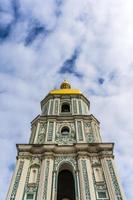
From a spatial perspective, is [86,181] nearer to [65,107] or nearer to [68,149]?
[68,149]

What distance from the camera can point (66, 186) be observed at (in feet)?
54.3

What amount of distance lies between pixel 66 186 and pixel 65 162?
1619 mm

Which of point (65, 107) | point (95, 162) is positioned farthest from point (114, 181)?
point (65, 107)

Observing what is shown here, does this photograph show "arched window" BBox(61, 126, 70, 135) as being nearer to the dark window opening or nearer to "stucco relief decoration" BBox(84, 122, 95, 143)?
"stucco relief decoration" BBox(84, 122, 95, 143)

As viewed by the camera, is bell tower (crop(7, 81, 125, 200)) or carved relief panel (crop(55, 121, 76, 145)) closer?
bell tower (crop(7, 81, 125, 200))

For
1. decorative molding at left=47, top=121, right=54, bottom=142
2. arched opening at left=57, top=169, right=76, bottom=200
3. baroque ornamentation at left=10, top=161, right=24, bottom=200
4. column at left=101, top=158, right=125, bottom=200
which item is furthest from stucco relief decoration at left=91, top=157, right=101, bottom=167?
baroque ornamentation at left=10, top=161, right=24, bottom=200

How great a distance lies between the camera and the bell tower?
13.8 metres

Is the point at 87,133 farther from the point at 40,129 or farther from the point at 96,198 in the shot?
the point at 96,198

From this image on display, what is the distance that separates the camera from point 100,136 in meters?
19.2

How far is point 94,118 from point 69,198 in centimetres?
630

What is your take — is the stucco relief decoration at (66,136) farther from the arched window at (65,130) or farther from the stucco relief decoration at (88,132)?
the stucco relief decoration at (88,132)

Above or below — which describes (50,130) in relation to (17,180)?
above

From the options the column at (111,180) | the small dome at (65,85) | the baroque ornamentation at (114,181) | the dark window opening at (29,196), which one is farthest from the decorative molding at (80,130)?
the small dome at (65,85)

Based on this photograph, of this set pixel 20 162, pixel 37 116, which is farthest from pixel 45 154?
pixel 37 116
